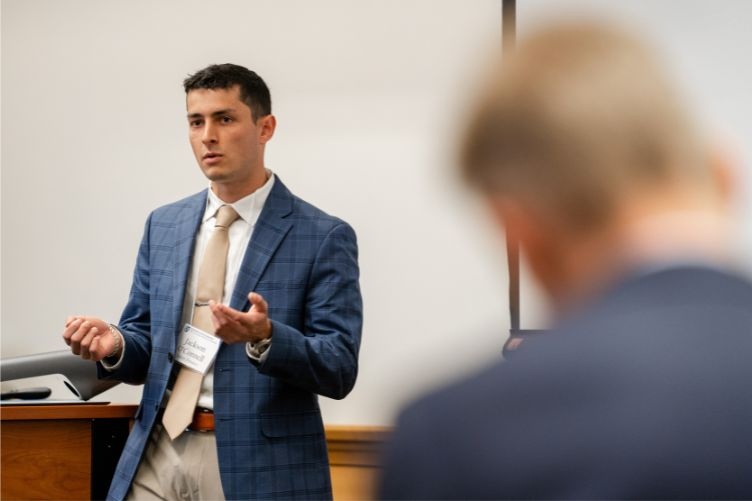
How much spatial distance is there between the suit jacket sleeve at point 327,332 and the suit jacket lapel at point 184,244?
294 mm

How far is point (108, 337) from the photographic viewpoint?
227 centimetres

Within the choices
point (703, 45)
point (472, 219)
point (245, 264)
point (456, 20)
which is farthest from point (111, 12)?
point (472, 219)

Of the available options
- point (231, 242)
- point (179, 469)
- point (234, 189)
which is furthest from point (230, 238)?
Result: point (179, 469)

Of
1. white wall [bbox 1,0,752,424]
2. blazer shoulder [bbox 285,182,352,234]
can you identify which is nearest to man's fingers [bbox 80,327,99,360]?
blazer shoulder [bbox 285,182,352,234]

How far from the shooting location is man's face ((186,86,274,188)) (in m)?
2.39

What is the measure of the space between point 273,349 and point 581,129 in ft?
4.91

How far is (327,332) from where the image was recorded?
7.41 ft

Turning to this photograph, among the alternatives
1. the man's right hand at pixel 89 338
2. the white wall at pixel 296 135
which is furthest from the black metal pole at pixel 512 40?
the man's right hand at pixel 89 338

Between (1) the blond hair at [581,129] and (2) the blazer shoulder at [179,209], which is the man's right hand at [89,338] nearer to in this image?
(2) the blazer shoulder at [179,209]

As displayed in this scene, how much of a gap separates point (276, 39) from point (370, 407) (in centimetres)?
124

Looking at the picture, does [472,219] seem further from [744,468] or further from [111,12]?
[111,12]

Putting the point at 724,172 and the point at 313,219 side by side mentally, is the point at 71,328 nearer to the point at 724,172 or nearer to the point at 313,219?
the point at 313,219

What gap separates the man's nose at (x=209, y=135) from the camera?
239 centimetres

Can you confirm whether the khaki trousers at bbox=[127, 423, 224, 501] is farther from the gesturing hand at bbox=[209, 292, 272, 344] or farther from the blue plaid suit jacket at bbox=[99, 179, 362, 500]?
the gesturing hand at bbox=[209, 292, 272, 344]
